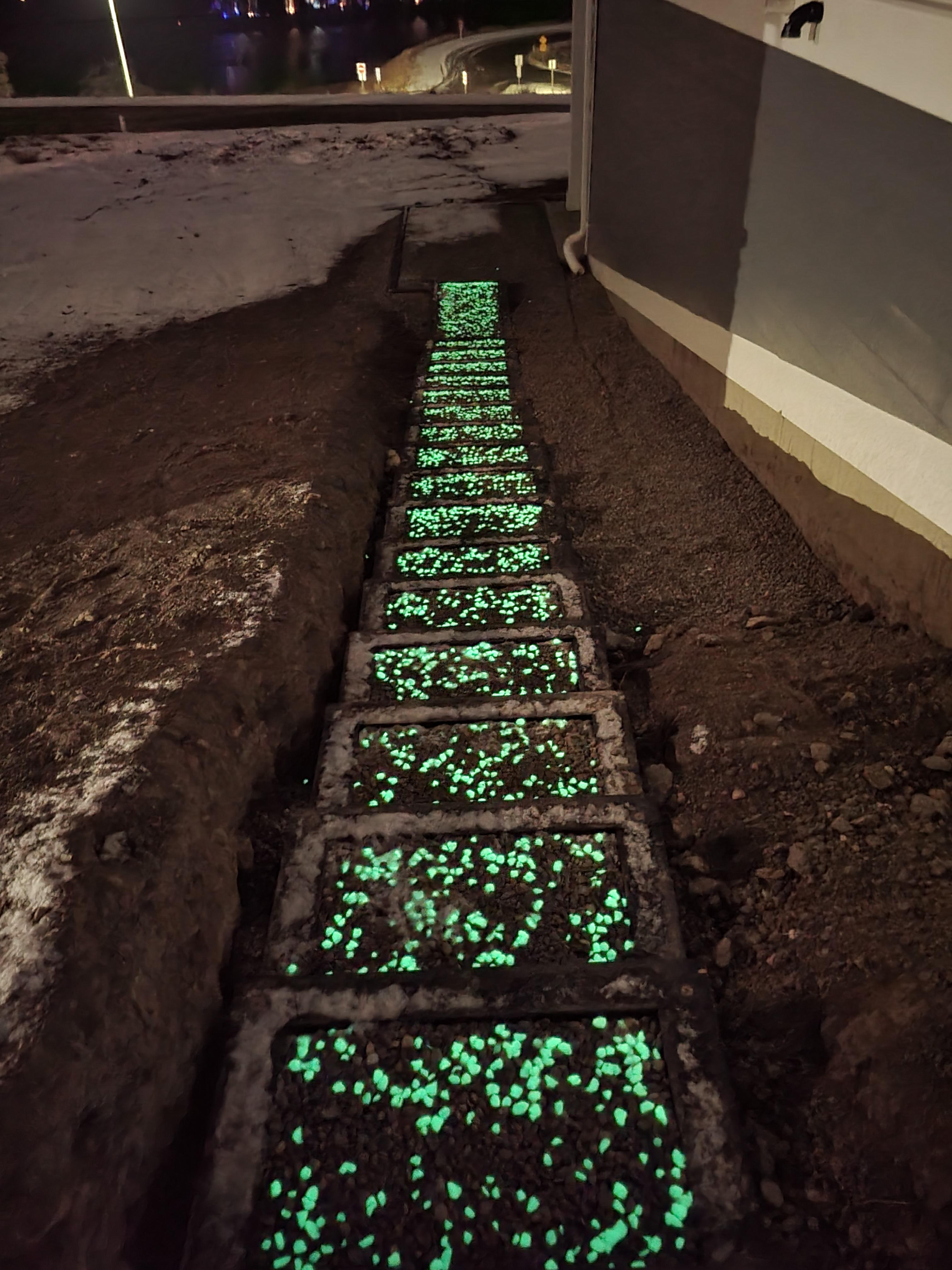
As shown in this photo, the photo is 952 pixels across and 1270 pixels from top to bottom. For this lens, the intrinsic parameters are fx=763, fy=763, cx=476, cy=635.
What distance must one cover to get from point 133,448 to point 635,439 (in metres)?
2.76

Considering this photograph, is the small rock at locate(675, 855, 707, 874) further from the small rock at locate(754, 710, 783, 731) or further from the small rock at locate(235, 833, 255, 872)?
the small rock at locate(235, 833, 255, 872)

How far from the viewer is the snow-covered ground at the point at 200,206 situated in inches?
248

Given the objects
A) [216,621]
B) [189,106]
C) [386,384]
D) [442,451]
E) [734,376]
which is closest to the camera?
[216,621]

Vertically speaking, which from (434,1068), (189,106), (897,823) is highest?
(189,106)

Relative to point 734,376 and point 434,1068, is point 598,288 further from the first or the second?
point 434,1068

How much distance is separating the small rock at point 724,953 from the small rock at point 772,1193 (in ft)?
1.53

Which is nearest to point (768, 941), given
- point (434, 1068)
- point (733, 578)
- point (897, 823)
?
point (897, 823)

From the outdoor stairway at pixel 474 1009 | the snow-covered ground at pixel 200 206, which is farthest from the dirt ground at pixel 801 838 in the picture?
the snow-covered ground at pixel 200 206

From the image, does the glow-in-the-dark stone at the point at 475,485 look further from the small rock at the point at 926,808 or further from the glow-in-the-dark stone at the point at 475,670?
the small rock at the point at 926,808

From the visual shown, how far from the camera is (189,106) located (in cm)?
1169

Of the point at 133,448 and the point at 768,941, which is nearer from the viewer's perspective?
the point at 768,941

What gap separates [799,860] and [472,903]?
87 centimetres

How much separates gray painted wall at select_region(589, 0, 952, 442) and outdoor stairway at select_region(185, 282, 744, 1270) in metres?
1.47

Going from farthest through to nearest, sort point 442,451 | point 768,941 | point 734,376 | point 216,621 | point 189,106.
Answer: point 189,106, point 442,451, point 734,376, point 216,621, point 768,941
